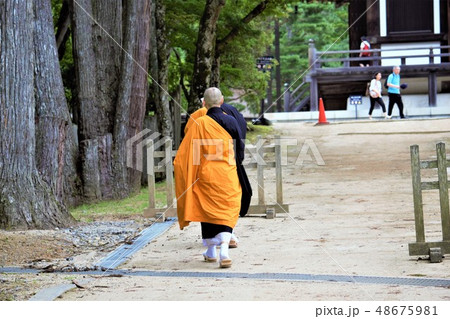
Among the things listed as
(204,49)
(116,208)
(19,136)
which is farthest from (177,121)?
(19,136)

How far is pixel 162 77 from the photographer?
22.7m

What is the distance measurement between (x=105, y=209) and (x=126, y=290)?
866 centimetres

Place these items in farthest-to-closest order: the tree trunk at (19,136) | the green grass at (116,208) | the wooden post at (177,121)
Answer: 1. the wooden post at (177,121)
2. the green grass at (116,208)
3. the tree trunk at (19,136)

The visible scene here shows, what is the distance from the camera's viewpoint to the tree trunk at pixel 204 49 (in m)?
22.6

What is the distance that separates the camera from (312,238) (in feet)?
37.0

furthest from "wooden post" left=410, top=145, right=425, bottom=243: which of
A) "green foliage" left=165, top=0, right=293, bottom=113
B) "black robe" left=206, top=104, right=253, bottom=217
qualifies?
"green foliage" left=165, top=0, right=293, bottom=113

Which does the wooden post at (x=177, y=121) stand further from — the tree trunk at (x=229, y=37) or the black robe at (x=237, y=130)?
the black robe at (x=237, y=130)

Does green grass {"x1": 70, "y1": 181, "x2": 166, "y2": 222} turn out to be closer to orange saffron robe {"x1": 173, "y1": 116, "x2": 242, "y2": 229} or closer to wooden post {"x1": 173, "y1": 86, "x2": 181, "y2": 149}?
wooden post {"x1": 173, "y1": 86, "x2": 181, "y2": 149}

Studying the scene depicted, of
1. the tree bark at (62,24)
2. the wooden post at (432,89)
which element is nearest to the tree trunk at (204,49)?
the tree bark at (62,24)

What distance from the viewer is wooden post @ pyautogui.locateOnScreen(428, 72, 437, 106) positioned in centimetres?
3170

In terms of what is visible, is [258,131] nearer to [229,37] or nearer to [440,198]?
[229,37]

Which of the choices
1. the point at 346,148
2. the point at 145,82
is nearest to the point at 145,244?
the point at 145,82

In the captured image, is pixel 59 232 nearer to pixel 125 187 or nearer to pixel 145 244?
pixel 145 244

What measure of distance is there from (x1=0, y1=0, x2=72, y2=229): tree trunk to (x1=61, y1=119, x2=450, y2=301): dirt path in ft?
5.90
